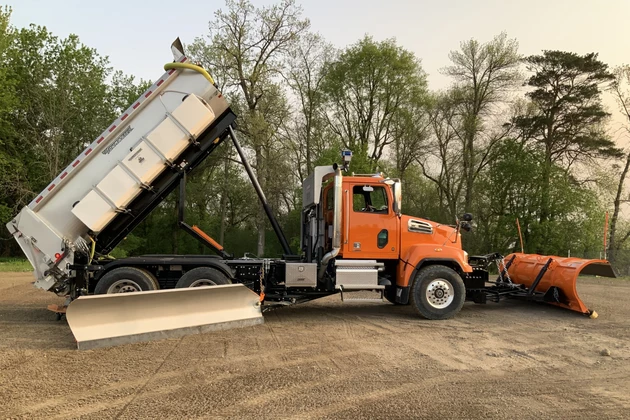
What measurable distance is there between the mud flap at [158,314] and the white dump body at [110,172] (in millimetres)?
1564

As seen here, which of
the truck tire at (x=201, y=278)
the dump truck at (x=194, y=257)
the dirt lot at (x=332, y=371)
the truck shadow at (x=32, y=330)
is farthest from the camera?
the truck tire at (x=201, y=278)

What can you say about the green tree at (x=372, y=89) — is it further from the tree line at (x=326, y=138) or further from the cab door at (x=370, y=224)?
the cab door at (x=370, y=224)

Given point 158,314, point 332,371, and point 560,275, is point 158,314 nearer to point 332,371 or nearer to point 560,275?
point 332,371

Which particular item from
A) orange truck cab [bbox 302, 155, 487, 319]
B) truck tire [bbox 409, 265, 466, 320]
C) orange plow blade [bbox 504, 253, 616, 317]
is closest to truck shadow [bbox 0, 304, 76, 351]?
orange truck cab [bbox 302, 155, 487, 319]

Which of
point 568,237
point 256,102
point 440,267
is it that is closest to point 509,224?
point 568,237

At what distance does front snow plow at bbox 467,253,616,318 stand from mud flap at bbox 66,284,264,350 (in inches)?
184

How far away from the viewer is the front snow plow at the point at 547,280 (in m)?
8.38

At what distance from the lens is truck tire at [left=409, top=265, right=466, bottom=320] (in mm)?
7875

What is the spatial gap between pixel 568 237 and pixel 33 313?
28513 mm

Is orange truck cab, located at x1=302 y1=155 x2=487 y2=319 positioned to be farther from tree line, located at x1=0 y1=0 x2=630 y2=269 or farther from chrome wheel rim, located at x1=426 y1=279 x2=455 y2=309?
tree line, located at x1=0 y1=0 x2=630 y2=269

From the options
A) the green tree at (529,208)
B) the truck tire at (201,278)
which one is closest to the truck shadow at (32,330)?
the truck tire at (201,278)

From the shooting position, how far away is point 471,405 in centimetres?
401

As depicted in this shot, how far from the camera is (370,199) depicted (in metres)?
8.16

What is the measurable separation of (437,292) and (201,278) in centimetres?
429
